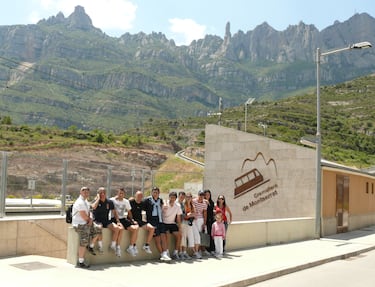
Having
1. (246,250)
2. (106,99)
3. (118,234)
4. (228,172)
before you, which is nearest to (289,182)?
(228,172)

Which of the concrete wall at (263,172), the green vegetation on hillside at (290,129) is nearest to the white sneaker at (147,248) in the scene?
the concrete wall at (263,172)

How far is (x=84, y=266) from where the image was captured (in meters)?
9.44

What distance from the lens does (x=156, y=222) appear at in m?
10.9

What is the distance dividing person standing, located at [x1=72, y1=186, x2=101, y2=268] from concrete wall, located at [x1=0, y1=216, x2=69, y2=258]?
2.76 m

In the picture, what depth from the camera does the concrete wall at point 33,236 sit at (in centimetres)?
1127

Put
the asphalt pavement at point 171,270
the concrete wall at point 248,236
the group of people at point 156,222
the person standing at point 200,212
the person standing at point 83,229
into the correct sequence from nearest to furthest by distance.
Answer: the asphalt pavement at point 171,270, the person standing at point 83,229, the group of people at point 156,222, the concrete wall at point 248,236, the person standing at point 200,212

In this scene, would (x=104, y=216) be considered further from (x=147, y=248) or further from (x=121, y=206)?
(x=147, y=248)

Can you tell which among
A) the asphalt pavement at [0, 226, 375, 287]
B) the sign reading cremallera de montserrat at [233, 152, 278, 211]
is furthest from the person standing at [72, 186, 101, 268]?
the sign reading cremallera de montserrat at [233, 152, 278, 211]

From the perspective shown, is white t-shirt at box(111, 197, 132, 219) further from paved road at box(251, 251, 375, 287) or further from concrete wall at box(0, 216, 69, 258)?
paved road at box(251, 251, 375, 287)

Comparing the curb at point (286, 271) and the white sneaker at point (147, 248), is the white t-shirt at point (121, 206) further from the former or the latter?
the curb at point (286, 271)

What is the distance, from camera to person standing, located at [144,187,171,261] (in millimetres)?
10891

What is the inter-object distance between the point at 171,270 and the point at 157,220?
1424mm

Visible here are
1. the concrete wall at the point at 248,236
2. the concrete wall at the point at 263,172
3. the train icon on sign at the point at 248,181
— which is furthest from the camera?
the train icon on sign at the point at 248,181

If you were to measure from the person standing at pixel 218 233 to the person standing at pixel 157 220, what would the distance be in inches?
68.5
